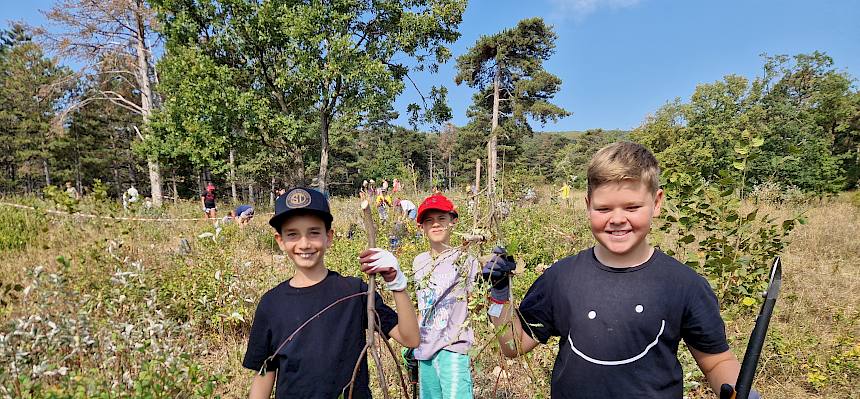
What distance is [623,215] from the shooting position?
1.24m

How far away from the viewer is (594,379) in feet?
4.17

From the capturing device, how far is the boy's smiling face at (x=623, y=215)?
4.06ft

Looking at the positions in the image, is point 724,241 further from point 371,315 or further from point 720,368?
point 371,315

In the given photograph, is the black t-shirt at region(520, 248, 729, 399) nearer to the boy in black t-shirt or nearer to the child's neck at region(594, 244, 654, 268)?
the child's neck at region(594, 244, 654, 268)

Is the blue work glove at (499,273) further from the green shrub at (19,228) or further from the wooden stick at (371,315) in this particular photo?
the green shrub at (19,228)

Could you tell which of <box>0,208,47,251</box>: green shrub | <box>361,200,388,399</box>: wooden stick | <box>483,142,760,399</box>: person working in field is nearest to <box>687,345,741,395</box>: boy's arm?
<box>483,142,760,399</box>: person working in field

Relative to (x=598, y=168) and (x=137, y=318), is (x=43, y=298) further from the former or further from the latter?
(x=598, y=168)

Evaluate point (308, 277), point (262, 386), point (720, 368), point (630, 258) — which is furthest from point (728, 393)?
point (262, 386)

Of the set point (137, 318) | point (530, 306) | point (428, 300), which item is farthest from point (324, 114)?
point (530, 306)

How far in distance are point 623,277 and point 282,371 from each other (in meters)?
1.38

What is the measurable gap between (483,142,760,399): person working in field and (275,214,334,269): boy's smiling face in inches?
31.2

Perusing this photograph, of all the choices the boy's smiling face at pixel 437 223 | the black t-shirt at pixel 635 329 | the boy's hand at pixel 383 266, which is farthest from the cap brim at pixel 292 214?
the black t-shirt at pixel 635 329

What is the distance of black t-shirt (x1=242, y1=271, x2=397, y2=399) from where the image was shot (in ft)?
5.13

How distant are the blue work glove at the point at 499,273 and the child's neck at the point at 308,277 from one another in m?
0.78
